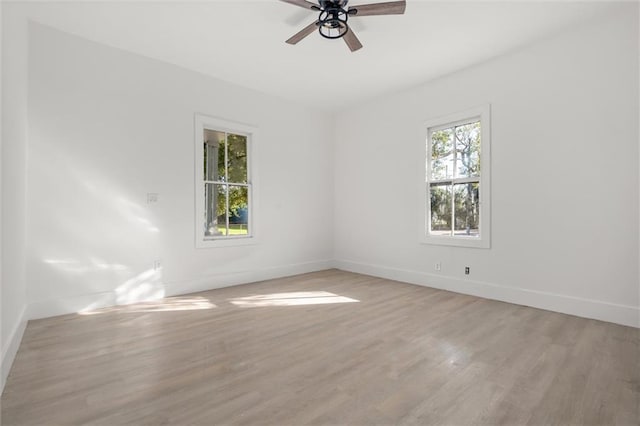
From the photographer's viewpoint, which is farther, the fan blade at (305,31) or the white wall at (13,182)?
the fan blade at (305,31)

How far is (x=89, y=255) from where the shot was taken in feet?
11.8

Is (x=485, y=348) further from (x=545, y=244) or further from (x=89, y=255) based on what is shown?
(x=89, y=255)

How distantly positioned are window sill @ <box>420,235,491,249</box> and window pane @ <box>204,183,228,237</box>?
9.69 feet

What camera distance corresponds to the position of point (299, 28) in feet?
11.5

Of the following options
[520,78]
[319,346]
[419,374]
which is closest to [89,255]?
[319,346]

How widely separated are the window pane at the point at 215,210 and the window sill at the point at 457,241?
295cm

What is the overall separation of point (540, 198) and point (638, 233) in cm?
87

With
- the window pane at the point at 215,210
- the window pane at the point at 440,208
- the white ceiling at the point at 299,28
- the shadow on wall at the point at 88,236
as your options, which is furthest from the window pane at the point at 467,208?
the shadow on wall at the point at 88,236

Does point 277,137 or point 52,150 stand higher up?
point 277,137

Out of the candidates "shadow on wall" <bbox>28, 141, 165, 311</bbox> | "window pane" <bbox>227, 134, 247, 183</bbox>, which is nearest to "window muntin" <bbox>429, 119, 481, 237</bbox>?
"window pane" <bbox>227, 134, 247, 183</bbox>

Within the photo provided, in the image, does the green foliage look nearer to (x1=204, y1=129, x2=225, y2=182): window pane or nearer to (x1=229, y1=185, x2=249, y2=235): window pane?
(x1=229, y1=185, x2=249, y2=235): window pane

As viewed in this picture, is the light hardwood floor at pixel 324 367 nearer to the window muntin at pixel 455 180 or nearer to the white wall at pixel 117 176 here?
the white wall at pixel 117 176

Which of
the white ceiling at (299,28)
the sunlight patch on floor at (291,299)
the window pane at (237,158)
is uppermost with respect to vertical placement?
the white ceiling at (299,28)

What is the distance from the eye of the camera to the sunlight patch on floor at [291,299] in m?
3.89
